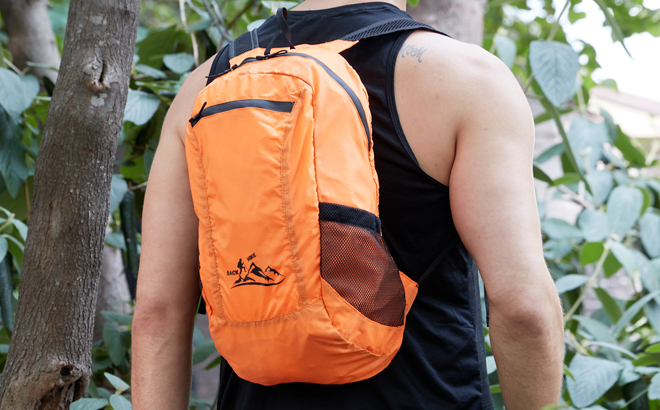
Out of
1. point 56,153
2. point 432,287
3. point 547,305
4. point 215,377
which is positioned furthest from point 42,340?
point 215,377

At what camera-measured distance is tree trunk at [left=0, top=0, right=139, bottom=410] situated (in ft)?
3.32

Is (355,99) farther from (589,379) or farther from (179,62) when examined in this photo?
(589,379)

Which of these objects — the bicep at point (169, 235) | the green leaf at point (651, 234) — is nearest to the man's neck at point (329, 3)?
the bicep at point (169, 235)

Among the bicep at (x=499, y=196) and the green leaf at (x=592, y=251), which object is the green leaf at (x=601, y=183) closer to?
the green leaf at (x=592, y=251)

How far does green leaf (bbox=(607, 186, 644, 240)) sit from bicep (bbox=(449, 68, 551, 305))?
55.2 inches

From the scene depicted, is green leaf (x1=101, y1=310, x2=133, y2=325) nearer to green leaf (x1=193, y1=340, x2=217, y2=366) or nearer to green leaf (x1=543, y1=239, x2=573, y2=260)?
green leaf (x1=193, y1=340, x2=217, y2=366)

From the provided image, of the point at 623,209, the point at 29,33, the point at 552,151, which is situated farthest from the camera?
the point at 552,151

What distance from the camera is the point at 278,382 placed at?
0.79 m

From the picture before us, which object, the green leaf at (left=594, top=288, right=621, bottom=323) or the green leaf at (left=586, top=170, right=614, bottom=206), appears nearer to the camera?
the green leaf at (left=594, top=288, right=621, bottom=323)

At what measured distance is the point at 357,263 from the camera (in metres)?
0.74

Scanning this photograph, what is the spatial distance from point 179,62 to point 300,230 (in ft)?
3.87

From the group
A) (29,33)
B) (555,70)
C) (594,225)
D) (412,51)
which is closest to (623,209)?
(594,225)

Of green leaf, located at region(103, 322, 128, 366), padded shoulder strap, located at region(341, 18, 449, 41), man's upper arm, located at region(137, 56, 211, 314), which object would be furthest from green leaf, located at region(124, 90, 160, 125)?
padded shoulder strap, located at region(341, 18, 449, 41)

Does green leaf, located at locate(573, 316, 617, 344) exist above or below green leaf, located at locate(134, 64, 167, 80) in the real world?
below
